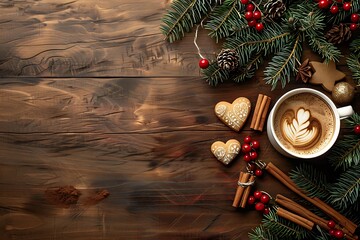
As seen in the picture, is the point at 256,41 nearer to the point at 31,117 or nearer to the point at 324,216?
the point at 324,216

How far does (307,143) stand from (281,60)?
21cm

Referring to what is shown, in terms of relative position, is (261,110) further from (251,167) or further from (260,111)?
(251,167)

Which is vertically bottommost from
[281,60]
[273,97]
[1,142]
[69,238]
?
[69,238]

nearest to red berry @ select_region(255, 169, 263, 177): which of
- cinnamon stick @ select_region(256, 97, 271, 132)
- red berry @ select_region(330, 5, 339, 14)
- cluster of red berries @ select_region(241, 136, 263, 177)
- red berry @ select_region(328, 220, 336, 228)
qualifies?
cluster of red berries @ select_region(241, 136, 263, 177)

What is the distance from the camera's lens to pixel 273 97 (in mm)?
1415

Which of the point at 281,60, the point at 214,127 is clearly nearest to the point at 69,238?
the point at 214,127

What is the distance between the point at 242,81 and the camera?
1.41 metres

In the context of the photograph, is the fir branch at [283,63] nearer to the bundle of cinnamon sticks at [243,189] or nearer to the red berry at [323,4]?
the red berry at [323,4]

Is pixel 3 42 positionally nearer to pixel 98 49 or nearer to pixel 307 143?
pixel 98 49

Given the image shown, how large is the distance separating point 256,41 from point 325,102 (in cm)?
22

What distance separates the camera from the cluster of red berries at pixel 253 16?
1.36 metres

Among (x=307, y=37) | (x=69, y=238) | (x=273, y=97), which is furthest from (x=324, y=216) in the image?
(x=69, y=238)

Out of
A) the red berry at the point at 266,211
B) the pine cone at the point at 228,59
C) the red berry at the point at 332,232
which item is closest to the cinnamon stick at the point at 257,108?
the pine cone at the point at 228,59

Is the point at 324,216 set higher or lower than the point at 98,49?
lower
